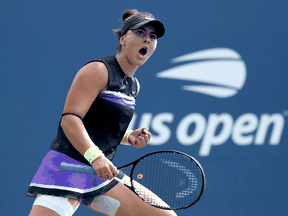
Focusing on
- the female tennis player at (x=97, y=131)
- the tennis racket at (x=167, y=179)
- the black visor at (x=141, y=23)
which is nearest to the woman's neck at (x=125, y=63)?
the female tennis player at (x=97, y=131)

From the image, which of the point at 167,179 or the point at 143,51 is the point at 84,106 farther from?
the point at 167,179

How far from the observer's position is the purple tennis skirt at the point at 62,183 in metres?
1.63

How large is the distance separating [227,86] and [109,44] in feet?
4.84

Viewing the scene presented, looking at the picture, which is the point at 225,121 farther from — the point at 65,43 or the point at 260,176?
the point at 65,43

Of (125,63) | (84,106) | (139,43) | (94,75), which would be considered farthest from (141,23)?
(84,106)

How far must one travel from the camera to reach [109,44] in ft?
11.6

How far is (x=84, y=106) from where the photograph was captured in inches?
61.8

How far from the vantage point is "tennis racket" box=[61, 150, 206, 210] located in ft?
6.12

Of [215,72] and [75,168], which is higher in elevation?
[215,72]

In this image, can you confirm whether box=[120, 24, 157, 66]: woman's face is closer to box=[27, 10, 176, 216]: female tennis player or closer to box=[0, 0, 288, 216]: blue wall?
box=[27, 10, 176, 216]: female tennis player

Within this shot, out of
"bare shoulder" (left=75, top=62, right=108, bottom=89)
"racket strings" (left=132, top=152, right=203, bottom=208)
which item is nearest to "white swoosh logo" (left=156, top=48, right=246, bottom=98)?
"racket strings" (left=132, top=152, right=203, bottom=208)

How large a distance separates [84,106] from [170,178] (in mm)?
846

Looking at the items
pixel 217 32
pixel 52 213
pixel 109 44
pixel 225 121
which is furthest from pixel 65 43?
pixel 52 213

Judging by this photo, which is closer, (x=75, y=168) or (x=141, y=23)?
(x=75, y=168)
